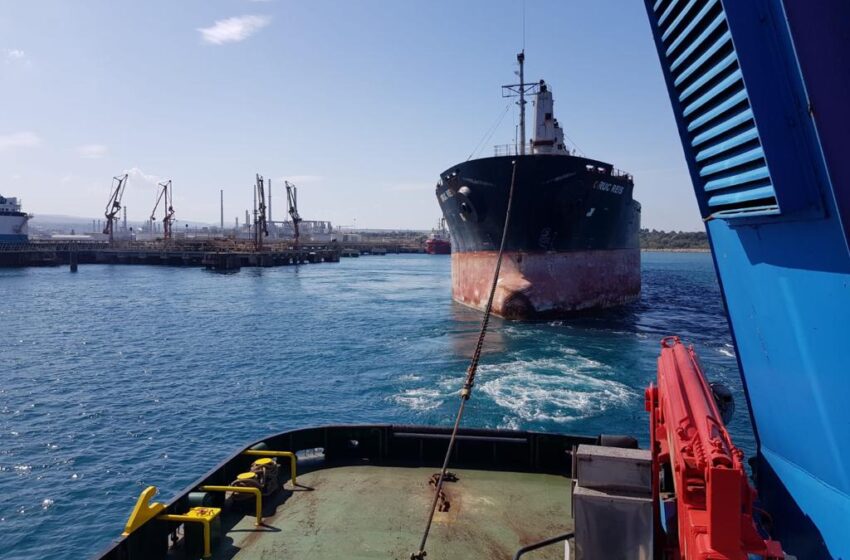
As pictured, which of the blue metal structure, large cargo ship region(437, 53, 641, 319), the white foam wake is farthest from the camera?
large cargo ship region(437, 53, 641, 319)

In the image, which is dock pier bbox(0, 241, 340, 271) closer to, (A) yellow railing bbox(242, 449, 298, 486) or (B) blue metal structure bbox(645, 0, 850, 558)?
(A) yellow railing bbox(242, 449, 298, 486)

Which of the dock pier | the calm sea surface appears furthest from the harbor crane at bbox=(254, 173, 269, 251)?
the calm sea surface

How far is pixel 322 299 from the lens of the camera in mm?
44812

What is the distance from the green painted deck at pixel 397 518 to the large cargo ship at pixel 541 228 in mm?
19415

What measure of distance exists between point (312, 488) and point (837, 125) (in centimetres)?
680

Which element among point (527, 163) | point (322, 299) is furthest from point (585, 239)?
point (322, 299)

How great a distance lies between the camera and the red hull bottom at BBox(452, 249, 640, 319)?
28219 millimetres

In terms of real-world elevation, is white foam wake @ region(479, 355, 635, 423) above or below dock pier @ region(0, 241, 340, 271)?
below

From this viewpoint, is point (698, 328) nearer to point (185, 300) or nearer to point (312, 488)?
point (312, 488)

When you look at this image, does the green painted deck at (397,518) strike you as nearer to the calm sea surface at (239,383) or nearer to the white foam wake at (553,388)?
the calm sea surface at (239,383)

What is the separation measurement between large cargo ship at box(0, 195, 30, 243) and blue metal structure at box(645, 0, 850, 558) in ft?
323

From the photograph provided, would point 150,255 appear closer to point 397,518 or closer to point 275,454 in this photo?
point 275,454

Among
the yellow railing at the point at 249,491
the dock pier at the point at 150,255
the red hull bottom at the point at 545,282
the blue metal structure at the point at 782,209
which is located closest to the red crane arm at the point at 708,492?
the blue metal structure at the point at 782,209

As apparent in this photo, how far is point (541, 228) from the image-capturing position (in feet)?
91.3
